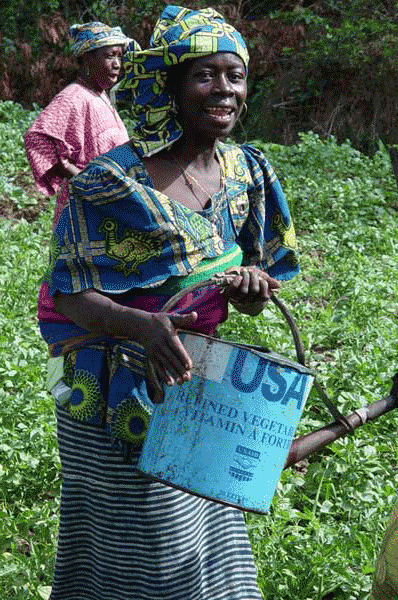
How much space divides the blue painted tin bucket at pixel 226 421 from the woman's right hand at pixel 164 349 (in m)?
0.04

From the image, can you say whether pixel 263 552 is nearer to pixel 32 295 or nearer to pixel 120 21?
pixel 32 295

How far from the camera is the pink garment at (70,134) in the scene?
4844mm

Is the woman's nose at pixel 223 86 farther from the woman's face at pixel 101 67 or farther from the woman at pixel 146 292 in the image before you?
the woman's face at pixel 101 67

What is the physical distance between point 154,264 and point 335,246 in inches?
183

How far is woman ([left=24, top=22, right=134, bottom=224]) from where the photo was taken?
485cm

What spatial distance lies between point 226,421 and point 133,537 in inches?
20.5

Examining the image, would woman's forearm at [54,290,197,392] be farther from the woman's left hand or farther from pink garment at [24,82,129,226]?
pink garment at [24,82,129,226]

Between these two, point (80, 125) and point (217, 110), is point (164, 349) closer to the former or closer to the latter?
point (217, 110)

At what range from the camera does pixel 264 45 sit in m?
11.6

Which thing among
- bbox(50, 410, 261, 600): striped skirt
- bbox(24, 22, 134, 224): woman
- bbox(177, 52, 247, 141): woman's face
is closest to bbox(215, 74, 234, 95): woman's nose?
bbox(177, 52, 247, 141): woman's face

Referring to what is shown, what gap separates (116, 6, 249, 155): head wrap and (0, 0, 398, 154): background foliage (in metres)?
7.87

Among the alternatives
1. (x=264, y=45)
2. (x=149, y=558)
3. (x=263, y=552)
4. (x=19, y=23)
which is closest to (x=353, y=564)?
(x=263, y=552)

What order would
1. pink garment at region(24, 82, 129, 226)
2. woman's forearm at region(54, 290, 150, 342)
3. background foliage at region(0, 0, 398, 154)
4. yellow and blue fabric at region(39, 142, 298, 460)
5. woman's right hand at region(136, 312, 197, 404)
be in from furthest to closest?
background foliage at region(0, 0, 398, 154) < pink garment at region(24, 82, 129, 226) < yellow and blue fabric at region(39, 142, 298, 460) < woman's forearm at region(54, 290, 150, 342) < woman's right hand at region(136, 312, 197, 404)

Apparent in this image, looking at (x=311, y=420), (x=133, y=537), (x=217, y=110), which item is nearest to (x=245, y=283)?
(x=217, y=110)
